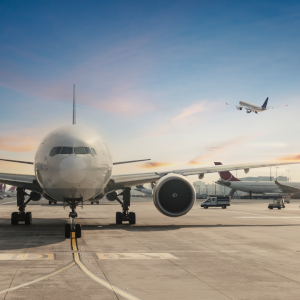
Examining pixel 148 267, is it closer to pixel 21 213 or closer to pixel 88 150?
pixel 88 150

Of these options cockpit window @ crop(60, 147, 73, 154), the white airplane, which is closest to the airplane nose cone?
the white airplane

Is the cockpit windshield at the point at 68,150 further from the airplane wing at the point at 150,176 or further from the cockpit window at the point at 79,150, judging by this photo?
the airplane wing at the point at 150,176

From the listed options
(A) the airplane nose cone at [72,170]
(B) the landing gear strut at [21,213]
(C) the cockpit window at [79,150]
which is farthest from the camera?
(B) the landing gear strut at [21,213]

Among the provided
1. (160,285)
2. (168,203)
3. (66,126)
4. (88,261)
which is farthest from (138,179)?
(160,285)

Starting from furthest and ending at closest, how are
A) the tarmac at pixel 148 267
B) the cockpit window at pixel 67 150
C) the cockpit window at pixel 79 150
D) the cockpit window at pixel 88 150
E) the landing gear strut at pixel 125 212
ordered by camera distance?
the landing gear strut at pixel 125 212 < the cockpit window at pixel 88 150 < the cockpit window at pixel 79 150 < the cockpit window at pixel 67 150 < the tarmac at pixel 148 267

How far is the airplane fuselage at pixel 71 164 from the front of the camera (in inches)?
498

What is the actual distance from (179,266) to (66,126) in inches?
339

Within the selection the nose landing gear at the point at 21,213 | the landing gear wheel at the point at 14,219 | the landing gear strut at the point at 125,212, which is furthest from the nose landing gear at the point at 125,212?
the landing gear wheel at the point at 14,219

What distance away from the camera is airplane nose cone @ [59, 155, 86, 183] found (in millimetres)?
12492

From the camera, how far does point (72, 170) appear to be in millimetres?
12500

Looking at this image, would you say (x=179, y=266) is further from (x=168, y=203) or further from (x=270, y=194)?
(x=270, y=194)

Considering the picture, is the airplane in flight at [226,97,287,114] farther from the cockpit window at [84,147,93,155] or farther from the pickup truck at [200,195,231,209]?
the cockpit window at [84,147,93,155]

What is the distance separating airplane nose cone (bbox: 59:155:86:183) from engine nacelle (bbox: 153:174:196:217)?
5.17 m

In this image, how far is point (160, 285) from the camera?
23.7ft
